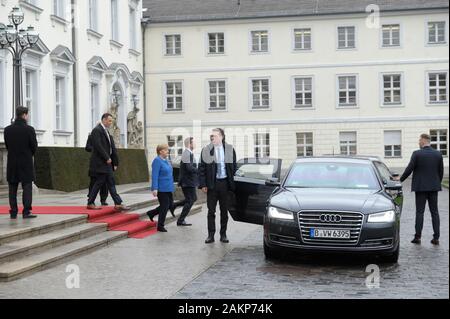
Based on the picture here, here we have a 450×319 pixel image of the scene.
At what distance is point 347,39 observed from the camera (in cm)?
4103

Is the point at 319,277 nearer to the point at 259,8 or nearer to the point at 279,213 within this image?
the point at 279,213

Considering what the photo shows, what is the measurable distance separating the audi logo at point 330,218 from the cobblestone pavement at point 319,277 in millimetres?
665

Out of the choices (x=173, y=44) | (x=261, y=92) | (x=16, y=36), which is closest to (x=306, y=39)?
(x=261, y=92)

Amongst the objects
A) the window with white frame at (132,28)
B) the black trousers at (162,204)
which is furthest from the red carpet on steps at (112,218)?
the window with white frame at (132,28)

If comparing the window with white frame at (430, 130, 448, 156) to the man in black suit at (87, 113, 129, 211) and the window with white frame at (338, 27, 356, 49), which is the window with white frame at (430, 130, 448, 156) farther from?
the man in black suit at (87, 113, 129, 211)

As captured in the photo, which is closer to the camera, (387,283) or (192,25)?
(387,283)

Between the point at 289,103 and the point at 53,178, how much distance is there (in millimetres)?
23802

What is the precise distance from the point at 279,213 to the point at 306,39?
33.4 m

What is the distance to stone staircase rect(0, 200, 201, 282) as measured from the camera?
28.0ft

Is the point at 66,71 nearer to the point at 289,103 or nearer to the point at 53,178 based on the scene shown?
the point at 53,178

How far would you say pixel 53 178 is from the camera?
20.3m

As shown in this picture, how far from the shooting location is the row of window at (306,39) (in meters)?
40.4
